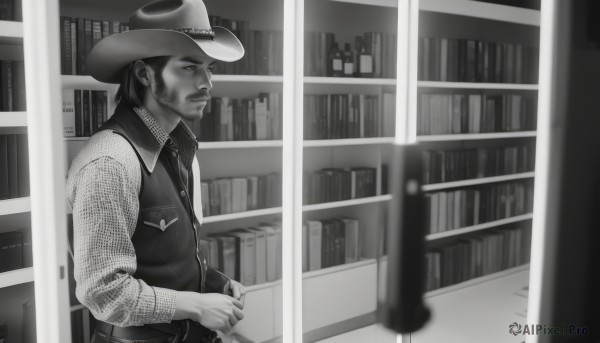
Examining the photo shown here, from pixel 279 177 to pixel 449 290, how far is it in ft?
4.40

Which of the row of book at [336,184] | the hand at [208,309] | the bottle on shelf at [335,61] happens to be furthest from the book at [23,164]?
the bottle on shelf at [335,61]

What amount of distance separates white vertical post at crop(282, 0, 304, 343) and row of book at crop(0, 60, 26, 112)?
3.23 feet

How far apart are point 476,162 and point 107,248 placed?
231 cm

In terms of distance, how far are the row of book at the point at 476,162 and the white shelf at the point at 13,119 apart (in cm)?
199

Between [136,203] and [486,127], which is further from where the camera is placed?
[486,127]

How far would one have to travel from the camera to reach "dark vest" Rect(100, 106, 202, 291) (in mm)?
1281

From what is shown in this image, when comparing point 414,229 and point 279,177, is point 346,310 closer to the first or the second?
point 279,177

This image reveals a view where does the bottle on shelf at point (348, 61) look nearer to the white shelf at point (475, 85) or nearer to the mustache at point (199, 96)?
the white shelf at point (475, 85)

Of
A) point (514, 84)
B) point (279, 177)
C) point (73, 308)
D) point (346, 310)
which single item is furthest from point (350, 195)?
point (73, 308)

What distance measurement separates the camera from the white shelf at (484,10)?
2.69 meters

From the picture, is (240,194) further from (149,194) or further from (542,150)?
(542,150)

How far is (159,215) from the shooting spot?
1298 millimetres

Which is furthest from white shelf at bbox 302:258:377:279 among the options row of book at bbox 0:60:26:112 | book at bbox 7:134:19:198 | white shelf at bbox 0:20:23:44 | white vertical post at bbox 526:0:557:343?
white shelf at bbox 0:20:23:44

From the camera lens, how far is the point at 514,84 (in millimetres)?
2826
